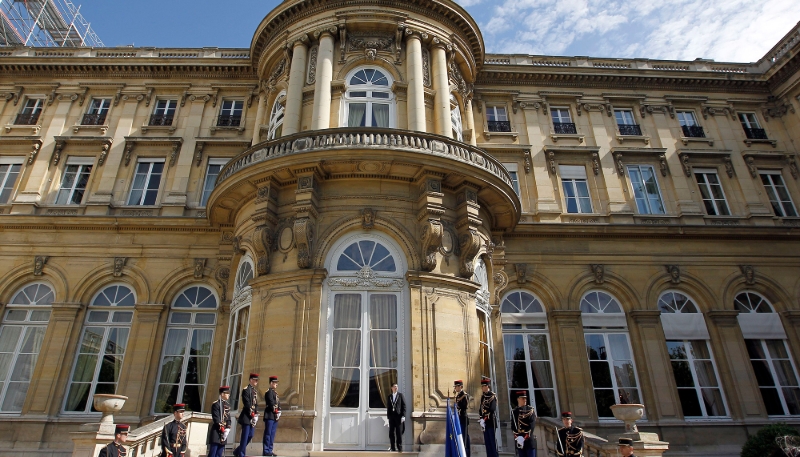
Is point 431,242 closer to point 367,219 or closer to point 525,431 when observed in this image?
point 367,219

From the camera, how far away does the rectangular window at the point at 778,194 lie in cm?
2000

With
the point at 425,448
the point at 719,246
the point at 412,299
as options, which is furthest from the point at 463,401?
the point at 719,246

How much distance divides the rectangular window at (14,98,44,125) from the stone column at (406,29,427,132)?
16.3 meters

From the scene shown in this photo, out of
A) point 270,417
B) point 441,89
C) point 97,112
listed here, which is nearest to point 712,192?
point 441,89

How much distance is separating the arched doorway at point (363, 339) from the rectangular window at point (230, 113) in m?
10.5

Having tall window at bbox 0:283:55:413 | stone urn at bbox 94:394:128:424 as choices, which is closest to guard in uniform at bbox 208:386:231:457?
stone urn at bbox 94:394:128:424

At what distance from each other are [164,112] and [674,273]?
21643 mm

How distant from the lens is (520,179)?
1964 cm

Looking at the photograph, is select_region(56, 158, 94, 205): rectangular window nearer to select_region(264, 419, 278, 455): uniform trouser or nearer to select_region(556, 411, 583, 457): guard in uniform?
select_region(264, 419, 278, 455): uniform trouser

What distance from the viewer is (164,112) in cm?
2117

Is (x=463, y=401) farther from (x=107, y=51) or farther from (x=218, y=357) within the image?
(x=107, y=51)

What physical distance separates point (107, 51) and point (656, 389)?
26.3 meters

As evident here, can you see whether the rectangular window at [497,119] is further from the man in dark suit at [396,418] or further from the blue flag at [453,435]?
the blue flag at [453,435]

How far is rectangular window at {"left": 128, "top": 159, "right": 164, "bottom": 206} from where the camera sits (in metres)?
19.2
